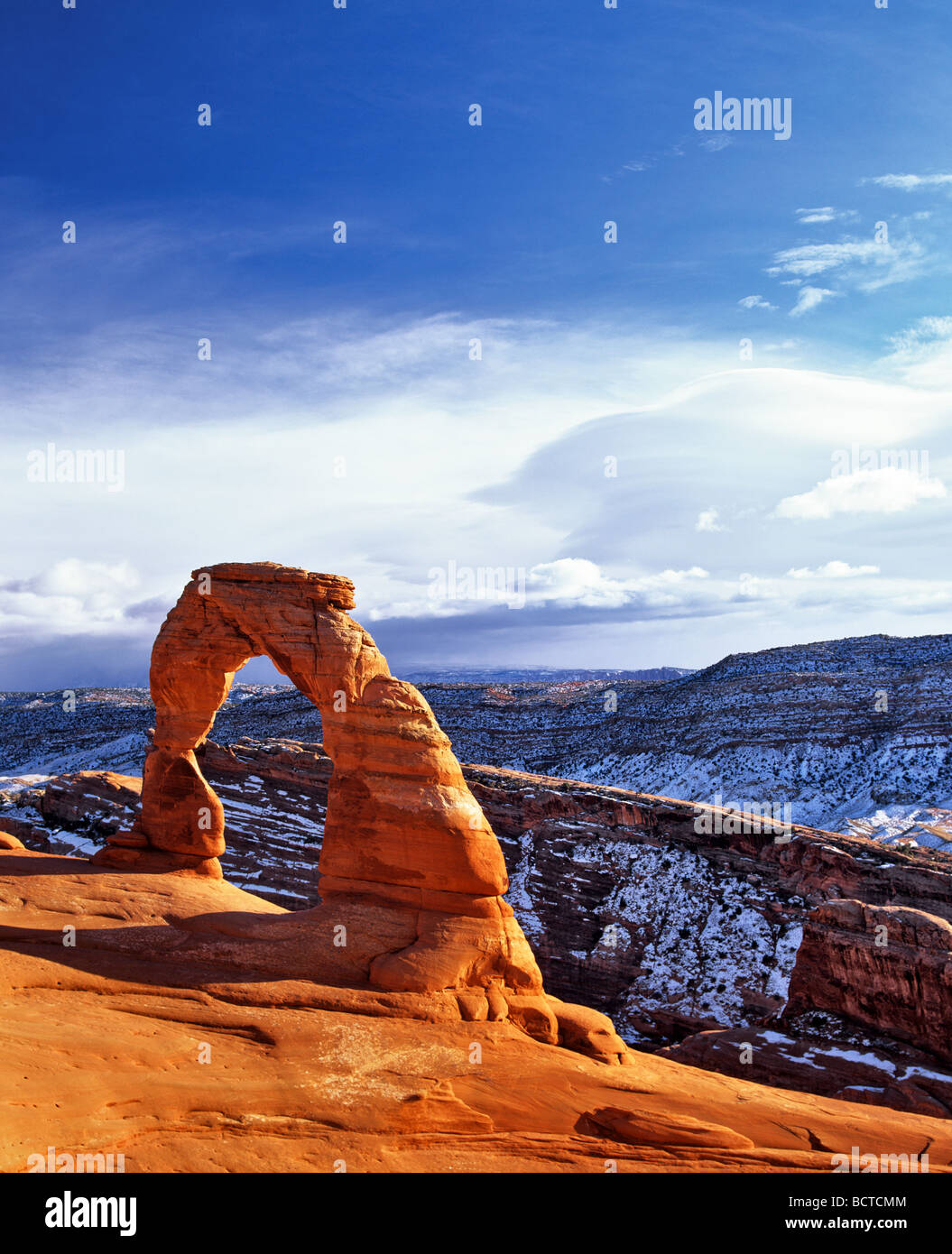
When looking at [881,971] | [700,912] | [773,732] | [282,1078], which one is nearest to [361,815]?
[282,1078]

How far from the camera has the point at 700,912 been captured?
42562mm

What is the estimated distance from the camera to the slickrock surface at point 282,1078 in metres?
12.3

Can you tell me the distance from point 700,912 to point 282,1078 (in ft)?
105

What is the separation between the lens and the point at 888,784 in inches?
2776

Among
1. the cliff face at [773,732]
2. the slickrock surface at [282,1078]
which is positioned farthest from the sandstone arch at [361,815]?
the cliff face at [773,732]

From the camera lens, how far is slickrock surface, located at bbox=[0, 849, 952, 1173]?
12312mm

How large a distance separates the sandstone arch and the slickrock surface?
88 cm

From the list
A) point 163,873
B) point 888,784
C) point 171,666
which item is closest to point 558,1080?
point 163,873

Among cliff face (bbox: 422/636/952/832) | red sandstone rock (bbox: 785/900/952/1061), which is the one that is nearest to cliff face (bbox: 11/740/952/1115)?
red sandstone rock (bbox: 785/900/952/1061)

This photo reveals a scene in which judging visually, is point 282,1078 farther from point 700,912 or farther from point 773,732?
Result: point 773,732

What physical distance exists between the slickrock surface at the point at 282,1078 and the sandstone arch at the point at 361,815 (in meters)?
0.88

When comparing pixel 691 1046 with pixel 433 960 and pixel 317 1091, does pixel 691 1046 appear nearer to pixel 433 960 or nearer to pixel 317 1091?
pixel 433 960

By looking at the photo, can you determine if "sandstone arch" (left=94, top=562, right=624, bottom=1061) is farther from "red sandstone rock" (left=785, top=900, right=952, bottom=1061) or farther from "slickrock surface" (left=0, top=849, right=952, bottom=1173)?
"red sandstone rock" (left=785, top=900, right=952, bottom=1061)

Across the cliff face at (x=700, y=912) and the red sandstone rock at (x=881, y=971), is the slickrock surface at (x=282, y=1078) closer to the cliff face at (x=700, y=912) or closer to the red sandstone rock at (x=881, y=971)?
the cliff face at (x=700, y=912)
